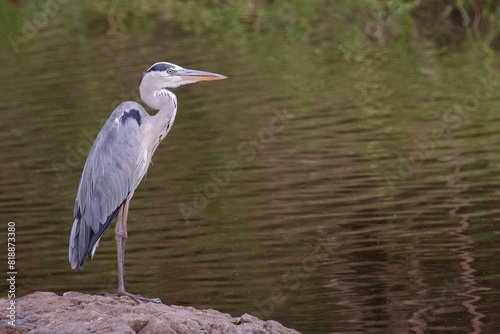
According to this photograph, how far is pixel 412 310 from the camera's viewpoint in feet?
24.4

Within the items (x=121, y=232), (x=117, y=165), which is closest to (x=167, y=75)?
(x=117, y=165)

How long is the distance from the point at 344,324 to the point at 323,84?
1089 centimetres

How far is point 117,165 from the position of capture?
709 centimetres

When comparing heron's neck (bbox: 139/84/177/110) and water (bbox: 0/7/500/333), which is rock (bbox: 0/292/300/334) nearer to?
water (bbox: 0/7/500/333)

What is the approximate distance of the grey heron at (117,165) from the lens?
6980mm

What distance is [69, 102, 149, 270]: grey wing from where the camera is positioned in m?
7.00

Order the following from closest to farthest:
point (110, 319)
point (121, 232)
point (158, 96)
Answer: point (110, 319) < point (121, 232) < point (158, 96)

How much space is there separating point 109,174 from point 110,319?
158 centimetres

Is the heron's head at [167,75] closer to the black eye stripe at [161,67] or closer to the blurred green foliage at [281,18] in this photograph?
the black eye stripe at [161,67]

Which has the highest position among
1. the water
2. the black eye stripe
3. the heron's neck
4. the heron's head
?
the black eye stripe

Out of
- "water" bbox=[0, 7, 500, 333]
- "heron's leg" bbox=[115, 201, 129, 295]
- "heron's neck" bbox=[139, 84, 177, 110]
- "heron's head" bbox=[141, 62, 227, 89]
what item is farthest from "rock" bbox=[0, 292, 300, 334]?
"heron's head" bbox=[141, 62, 227, 89]

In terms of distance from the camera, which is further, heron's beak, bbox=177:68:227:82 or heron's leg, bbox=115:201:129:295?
heron's beak, bbox=177:68:227:82

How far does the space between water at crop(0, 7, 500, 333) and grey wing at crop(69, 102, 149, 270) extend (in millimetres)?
1230

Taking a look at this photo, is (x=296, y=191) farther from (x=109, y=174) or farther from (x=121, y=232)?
(x=109, y=174)
